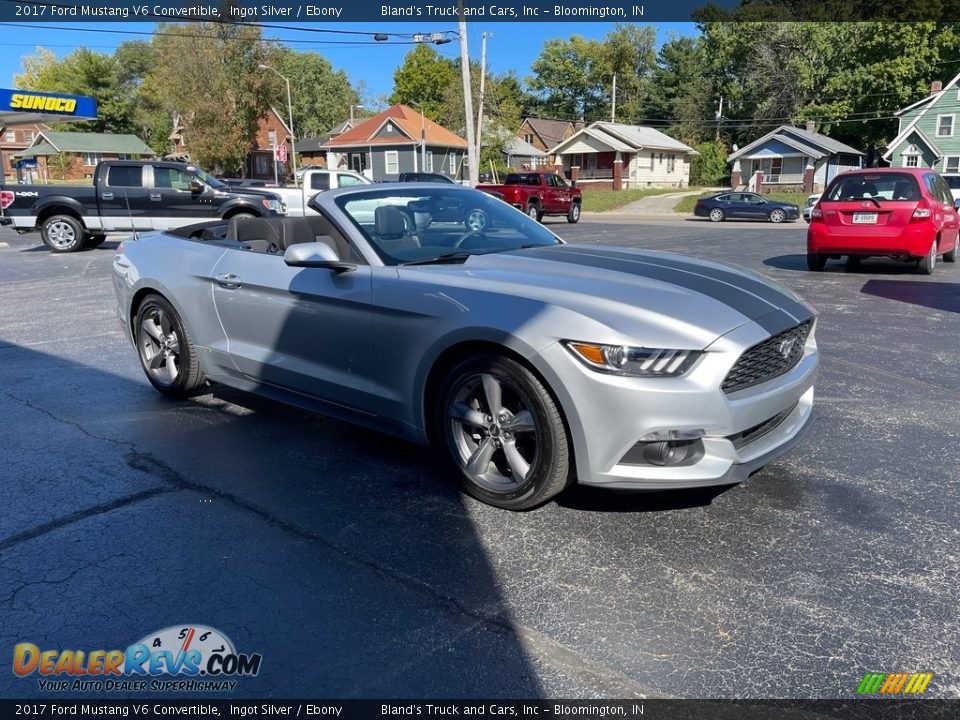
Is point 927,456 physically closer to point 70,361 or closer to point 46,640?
point 46,640

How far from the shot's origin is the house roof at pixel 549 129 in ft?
271

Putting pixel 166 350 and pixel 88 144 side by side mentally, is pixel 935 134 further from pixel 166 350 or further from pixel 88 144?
pixel 88 144

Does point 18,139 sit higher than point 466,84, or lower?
higher

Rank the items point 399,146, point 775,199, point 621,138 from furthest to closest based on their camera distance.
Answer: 1. point 621,138
2. point 399,146
3. point 775,199

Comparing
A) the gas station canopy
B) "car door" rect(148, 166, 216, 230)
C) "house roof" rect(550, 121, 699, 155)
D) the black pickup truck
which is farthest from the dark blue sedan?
"house roof" rect(550, 121, 699, 155)

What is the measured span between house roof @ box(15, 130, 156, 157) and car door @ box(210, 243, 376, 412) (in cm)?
7816

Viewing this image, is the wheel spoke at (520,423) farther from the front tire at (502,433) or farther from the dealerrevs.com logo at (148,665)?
the dealerrevs.com logo at (148,665)

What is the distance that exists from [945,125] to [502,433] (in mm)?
59184

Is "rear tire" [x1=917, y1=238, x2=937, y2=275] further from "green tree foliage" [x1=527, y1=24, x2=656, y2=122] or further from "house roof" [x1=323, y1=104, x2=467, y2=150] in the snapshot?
"green tree foliage" [x1=527, y1=24, x2=656, y2=122]

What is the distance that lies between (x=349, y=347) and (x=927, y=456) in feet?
10.8

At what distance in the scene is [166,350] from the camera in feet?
18.0

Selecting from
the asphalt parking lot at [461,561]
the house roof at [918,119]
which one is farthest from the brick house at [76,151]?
the asphalt parking lot at [461,561]

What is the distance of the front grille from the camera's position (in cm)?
325

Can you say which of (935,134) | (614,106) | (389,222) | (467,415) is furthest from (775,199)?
(467,415)
